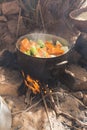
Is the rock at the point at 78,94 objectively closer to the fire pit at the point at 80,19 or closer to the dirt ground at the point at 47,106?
the dirt ground at the point at 47,106

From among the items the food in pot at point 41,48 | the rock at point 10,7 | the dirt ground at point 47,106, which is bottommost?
the dirt ground at point 47,106

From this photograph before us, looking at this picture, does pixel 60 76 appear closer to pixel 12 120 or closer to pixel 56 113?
pixel 56 113

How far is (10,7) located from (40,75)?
1930mm

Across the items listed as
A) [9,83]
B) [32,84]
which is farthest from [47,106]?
[9,83]

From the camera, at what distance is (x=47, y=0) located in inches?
207

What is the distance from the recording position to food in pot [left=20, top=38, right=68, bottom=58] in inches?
163

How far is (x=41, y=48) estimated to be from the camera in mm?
4344

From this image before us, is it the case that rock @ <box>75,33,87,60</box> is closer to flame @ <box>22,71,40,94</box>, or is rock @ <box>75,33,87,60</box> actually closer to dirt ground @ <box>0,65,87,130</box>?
dirt ground @ <box>0,65,87,130</box>

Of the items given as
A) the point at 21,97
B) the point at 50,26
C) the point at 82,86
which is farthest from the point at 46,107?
the point at 50,26

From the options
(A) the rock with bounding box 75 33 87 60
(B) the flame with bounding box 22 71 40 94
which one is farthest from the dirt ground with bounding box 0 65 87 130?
(A) the rock with bounding box 75 33 87 60

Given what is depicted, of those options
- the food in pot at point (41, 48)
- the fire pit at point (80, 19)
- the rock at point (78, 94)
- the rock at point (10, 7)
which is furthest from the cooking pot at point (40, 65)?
the rock at point (10, 7)

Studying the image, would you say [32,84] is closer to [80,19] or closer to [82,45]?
[82,45]

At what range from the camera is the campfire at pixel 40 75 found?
3.90 meters

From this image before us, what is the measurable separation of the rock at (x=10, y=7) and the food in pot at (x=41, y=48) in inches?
40.6
